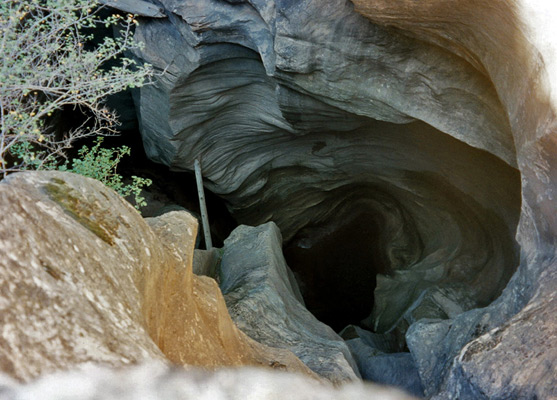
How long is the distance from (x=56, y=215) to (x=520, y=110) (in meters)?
4.63

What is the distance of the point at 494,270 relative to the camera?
8.78m

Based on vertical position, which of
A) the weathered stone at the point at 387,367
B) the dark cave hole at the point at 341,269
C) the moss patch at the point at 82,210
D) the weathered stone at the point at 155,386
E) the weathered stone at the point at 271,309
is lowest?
the dark cave hole at the point at 341,269

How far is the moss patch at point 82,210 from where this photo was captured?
3.20 meters

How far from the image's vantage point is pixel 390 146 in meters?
9.83

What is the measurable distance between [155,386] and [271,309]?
3799 mm

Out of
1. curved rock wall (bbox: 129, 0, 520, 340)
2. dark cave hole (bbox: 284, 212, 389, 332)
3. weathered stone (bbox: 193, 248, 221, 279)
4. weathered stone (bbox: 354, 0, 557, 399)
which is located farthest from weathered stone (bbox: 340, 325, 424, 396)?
dark cave hole (bbox: 284, 212, 389, 332)

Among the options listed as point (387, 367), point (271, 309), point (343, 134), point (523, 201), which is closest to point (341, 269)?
point (343, 134)


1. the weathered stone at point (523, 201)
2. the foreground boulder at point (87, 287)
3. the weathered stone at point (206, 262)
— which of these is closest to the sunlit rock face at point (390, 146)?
the weathered stone at point (523, 201)

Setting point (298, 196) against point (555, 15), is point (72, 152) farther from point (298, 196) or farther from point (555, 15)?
point (555, 15)

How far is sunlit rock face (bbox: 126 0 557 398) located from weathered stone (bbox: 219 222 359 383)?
1060 mm

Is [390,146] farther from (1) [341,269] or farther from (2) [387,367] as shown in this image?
(2) [387,367]

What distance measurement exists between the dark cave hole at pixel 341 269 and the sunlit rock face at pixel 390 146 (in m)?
0.04

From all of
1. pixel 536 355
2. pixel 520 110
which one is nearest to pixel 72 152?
pixel 520 110

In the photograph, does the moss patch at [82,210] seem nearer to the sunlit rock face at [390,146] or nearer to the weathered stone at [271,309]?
the weathered stone at [271,309]
